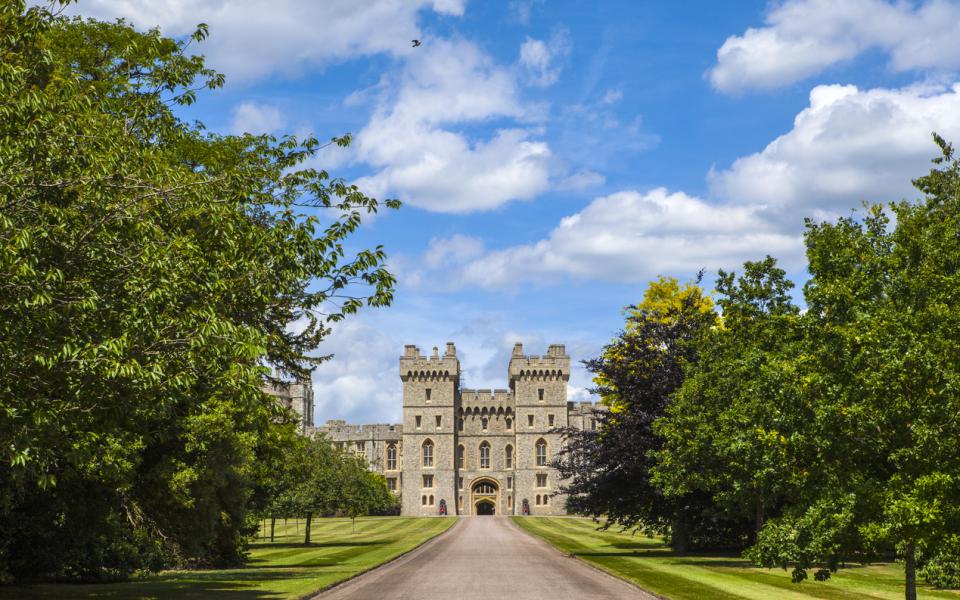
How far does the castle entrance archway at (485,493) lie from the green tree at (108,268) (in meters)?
98.3

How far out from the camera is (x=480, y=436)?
12275 cm

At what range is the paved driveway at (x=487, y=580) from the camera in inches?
892

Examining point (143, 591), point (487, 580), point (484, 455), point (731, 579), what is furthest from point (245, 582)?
point (484, 455)

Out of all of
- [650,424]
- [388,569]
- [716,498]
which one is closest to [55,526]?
[388,569]

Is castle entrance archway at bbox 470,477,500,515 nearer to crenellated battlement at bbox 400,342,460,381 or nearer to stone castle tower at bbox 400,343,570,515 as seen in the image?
stone castle tower at bbox 400,343,570,515

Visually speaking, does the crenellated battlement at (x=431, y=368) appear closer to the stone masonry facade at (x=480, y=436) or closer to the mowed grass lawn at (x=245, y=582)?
the stone masonry facade at (x=480, y=436)

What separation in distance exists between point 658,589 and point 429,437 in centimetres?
9785

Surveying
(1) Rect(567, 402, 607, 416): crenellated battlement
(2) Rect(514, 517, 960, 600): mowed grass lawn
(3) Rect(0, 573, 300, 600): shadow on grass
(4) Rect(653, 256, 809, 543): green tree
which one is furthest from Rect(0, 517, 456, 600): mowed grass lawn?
(1) Rect(567, 402, 607, 416): crenellated battlement

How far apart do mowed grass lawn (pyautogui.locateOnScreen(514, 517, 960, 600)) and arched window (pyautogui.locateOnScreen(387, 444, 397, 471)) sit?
93.0 meters

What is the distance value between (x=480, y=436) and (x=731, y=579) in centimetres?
9628

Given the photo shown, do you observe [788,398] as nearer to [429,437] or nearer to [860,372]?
[860,372]

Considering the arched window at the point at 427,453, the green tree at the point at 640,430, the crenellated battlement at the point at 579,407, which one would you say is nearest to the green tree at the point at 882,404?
the green tree at the point at 640,430

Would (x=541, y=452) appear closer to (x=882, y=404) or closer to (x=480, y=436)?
(x=480, y=436)

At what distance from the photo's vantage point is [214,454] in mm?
29953
